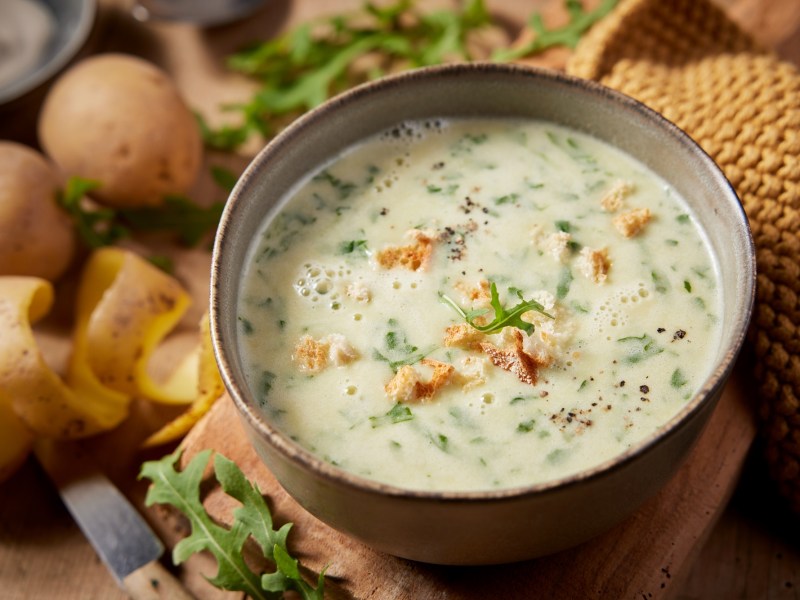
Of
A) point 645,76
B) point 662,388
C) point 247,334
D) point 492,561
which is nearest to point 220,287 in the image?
point 247,334

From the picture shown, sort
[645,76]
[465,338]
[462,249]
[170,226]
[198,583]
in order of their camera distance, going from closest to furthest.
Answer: [465,338]
[462,249]
[198,583]
[645,76]
[170,226]

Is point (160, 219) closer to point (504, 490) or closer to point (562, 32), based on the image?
point (562, 32)

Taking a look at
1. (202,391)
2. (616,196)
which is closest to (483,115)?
(616,196)

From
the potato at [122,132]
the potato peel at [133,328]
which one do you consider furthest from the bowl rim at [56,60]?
the potato peel at [133,328]

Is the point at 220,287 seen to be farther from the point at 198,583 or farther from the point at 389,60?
the point at 389,60

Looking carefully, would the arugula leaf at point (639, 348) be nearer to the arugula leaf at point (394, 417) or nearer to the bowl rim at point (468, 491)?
the bowl rim at point (468, 491)
